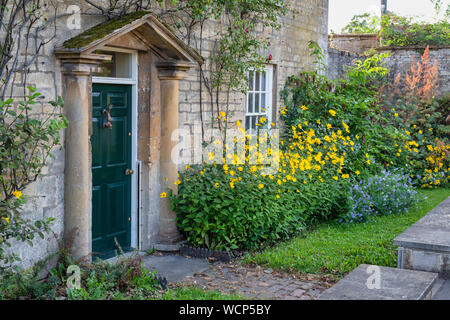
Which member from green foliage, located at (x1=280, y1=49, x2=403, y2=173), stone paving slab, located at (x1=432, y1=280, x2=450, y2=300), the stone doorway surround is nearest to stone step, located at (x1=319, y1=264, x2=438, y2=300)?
stone paving slab, located at (x1=432, y1=280, x2=450, y2=300)

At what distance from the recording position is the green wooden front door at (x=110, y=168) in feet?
22.3

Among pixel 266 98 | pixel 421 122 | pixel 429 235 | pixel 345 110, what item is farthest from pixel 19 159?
pixel 421 122

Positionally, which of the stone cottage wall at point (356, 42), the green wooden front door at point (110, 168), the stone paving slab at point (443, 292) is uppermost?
the stone cottage wall at point (356, 42)

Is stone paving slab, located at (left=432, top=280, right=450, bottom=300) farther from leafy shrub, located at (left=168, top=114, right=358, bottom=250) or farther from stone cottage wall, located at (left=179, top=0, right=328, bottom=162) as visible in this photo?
stone cottage wall, located at (left=179, top=0, right=328, bottom=162)

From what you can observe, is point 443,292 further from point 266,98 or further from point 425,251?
point 266,98

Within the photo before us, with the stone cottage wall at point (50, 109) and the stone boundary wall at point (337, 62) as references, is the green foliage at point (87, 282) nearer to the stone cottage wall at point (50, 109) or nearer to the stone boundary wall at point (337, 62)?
the stone cottage wall at point (50, 109)

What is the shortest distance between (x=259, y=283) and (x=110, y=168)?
232cm

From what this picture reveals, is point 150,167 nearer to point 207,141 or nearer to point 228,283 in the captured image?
point 207,141

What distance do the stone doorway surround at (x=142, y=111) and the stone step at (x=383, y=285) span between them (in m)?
2.91

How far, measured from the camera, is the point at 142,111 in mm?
7367

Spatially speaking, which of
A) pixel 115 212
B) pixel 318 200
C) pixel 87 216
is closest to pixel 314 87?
pixel 318 200

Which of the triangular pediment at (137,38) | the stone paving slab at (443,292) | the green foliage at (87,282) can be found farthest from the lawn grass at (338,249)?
the triangular pediment at (137,38)

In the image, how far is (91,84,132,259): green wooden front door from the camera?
6805mm

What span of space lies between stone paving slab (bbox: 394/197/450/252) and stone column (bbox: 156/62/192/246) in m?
2.99
